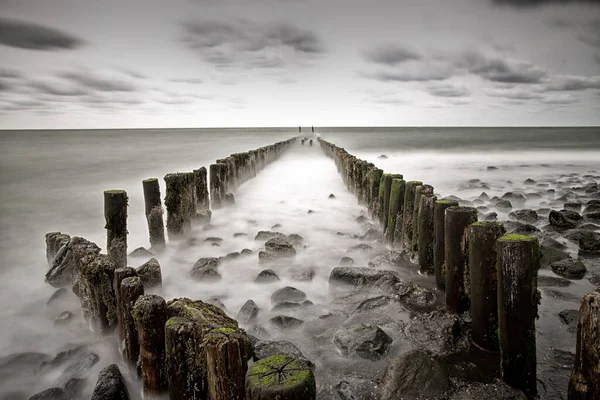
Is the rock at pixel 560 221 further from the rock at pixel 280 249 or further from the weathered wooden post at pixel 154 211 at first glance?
the weathered wooden post at pixel 154 211

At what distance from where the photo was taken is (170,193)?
21.0 feet

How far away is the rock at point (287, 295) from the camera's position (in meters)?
4.39

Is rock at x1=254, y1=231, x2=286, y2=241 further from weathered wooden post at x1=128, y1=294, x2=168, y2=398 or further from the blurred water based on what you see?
weathered wooden post at x1=128, y1=294, x2=168, y2=398

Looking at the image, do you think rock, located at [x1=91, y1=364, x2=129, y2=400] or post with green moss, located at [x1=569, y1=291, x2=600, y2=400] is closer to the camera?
post with green moss, located at [x1=569, y1=291, x2=600, y2=400]

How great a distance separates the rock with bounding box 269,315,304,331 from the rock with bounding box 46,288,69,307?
8.55 ft

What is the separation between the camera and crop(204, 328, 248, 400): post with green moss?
6.65ft

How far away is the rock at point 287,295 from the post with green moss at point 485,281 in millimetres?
1909

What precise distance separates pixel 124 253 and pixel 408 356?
145 inches

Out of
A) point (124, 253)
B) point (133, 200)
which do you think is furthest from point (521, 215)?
point (133, 200)

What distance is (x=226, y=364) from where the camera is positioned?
203 centimetres

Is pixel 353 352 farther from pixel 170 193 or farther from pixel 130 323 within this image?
pixel 170 193

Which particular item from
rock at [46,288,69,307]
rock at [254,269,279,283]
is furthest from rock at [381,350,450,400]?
rock at [46,288,69,307]

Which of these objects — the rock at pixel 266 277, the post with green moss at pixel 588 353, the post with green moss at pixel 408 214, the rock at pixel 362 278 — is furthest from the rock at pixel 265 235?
the post with green moss at pixel 588 353

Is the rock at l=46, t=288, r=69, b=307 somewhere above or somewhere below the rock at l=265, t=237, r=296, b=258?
below
